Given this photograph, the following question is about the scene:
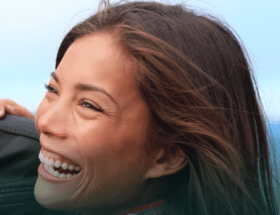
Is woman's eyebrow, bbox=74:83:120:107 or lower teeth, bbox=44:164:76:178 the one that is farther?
lower teeth, bbox=44:164:76:178

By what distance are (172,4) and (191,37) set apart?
1.11ft

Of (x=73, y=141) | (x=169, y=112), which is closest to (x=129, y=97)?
(x=169, y=112)

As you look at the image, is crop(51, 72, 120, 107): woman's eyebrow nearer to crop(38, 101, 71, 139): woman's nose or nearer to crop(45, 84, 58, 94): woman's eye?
crop(38, 101, 71, 139): woman's nose

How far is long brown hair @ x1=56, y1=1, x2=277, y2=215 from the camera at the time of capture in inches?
51.5

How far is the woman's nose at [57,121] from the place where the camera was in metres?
1.29

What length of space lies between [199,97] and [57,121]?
580 mm

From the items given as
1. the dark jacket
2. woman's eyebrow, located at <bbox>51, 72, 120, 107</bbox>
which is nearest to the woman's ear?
woman's eyebrow, located at <bbox>51, 72, 120, 107</bbox>

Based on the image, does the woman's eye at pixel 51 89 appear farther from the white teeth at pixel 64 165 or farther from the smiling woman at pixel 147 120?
the white teeth at pixel 64 165

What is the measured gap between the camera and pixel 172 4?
1626 millimetres

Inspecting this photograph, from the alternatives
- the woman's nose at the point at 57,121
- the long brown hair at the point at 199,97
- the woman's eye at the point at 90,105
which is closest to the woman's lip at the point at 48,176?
the woman's nose at the point at 57,121

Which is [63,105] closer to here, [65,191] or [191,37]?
[65,191]

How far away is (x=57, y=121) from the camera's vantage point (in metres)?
1.29

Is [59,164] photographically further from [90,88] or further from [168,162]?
[168,162]

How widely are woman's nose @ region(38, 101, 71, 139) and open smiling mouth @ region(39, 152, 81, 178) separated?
0.13 meters
